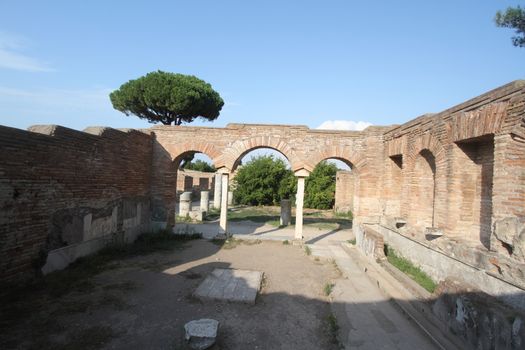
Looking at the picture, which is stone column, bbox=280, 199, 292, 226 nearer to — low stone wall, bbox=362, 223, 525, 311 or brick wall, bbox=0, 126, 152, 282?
low stone wall, bbox=362, 223, 525, 311

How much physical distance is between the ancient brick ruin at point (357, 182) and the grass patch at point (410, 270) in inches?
7.8

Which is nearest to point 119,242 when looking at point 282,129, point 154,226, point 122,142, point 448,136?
point 154,226

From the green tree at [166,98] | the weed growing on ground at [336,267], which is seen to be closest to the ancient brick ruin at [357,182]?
the weed growing on ground at [336,267]

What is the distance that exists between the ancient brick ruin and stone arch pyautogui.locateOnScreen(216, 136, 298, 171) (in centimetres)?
3

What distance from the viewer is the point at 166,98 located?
24.3m

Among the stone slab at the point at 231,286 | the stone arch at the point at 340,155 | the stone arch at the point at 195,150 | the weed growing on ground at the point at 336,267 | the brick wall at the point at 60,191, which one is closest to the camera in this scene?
the brick wall at the point at 60,191

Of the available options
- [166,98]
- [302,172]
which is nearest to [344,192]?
[302,172]

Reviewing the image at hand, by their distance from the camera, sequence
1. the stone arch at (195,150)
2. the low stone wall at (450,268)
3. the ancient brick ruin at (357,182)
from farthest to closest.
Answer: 1. the stone arch at (195,150)
2. the ancient brick ruin at (357,182)
3. the low stone wall at (450,268)

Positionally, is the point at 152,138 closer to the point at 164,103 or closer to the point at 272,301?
the point at 272,301

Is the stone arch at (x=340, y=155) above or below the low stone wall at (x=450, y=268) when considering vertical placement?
above

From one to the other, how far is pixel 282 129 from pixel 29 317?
7.90 meters

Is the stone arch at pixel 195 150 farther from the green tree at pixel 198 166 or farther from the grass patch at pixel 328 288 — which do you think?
the green tree at pixel 198 166

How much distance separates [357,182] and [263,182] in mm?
11991

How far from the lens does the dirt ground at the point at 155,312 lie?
3998 millimetres
